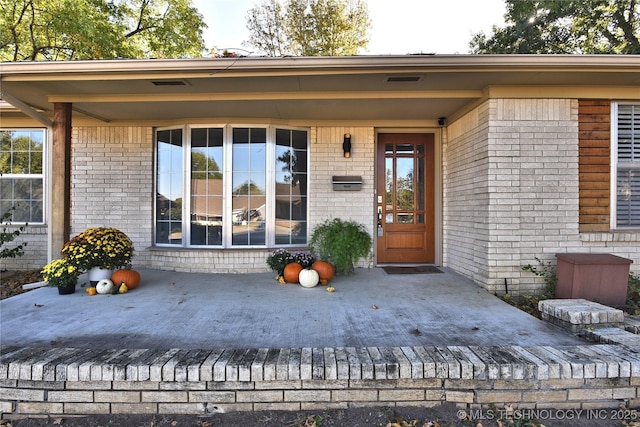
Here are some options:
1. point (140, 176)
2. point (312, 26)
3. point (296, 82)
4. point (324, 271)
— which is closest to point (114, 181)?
point (140, 176)

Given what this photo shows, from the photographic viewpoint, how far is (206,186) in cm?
516

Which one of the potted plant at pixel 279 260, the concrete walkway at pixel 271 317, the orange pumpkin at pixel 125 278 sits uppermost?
Answer: the potted plant at pixel 279 260

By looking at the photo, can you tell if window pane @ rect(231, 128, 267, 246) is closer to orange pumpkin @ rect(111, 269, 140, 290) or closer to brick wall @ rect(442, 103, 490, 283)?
orange pumpkin @ rect(111, 269, 140, 290)

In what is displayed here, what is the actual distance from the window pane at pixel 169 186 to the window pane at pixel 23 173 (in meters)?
2.07

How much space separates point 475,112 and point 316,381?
13.0 ft

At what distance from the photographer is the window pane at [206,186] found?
515 cm

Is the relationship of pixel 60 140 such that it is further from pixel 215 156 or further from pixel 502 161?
pixel 502 161

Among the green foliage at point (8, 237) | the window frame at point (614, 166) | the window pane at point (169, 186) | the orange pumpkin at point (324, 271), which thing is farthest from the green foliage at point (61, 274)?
the window frame at point (614, 166)

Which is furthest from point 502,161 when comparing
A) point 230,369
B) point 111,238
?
point 111,238

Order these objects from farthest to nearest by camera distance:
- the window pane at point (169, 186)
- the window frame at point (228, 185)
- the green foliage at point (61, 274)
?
the window pane at point (169, 186)
the window frame at point (228, 185)
the green foliage at point (61, 274)

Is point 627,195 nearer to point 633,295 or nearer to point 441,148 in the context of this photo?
point 633,295

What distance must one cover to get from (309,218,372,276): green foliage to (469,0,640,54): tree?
8.76 metres

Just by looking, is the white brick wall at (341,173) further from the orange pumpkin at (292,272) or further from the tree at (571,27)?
the tree at (571,27)

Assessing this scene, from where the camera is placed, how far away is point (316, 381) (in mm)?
1854
